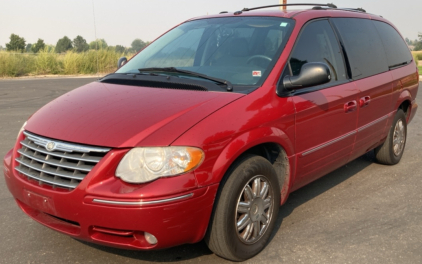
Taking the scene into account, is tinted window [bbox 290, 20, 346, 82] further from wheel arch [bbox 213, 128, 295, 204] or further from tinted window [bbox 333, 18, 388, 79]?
wheel arch [bbox 213, 128, 295, 204]

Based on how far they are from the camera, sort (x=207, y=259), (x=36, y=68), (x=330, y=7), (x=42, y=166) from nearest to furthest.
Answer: (x=42, y=166) → (x=207, y=259) → (x=330, y=7) → (x=36, y=68)

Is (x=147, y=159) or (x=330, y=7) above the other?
(x=330, y=7)

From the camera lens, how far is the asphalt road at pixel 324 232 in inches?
130

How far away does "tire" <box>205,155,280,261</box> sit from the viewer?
9.87 ft

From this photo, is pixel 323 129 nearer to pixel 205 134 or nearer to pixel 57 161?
pixel 205 134

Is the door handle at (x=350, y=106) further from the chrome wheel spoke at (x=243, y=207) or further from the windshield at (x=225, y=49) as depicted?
the chrome wheel spoke at (x=243, y=207)

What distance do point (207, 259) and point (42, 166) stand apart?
1302mm

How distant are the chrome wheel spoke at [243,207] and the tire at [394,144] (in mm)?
2996

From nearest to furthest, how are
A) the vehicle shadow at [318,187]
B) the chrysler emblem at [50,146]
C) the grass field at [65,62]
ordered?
the chrysler emblem at [50,146] → the vehicle shadow at [318,187] → the grass field at [65,62]

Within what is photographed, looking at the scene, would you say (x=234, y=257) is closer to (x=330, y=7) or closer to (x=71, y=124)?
(x=71, y=124)

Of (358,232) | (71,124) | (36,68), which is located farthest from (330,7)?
(36,68)

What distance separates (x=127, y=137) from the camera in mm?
2811

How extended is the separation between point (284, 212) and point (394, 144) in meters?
2.26

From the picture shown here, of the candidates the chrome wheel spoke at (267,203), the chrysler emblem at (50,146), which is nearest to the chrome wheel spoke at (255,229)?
the chrome wheel spoke at (267,203)
